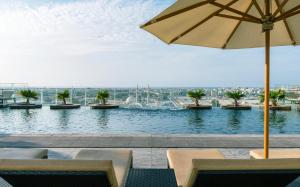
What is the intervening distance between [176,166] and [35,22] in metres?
10.9

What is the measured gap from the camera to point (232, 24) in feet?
12.9

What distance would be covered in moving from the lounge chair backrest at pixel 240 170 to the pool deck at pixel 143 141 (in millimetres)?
3431

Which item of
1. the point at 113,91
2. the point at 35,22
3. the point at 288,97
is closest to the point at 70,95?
the point at 113,91

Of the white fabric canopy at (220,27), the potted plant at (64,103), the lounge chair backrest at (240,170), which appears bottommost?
the potted plant at (64,103)

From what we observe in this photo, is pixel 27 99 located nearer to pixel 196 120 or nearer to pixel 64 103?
pixel 64 103

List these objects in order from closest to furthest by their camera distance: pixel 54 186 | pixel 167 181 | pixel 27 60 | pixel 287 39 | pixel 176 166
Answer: pixel 54 186
pixel 167 181
pixel 176 166
pixel 287 39
pixel 27 60

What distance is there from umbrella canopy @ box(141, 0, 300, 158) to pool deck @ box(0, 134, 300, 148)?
86.1 inches

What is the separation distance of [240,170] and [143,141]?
13.0 feet

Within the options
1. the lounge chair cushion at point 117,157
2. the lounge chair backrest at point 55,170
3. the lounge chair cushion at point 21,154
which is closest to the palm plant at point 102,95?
the lounge chair cushion at point 21,154

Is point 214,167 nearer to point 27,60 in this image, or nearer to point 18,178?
point 18,178

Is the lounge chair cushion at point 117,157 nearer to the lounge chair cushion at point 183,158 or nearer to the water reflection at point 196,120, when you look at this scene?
the lounge chair cushion at point 183,158

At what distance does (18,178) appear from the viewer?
1.98 meters

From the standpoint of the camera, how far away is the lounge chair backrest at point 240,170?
6.50ft

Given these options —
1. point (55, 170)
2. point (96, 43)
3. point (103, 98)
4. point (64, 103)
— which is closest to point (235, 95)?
point (103, 98)
